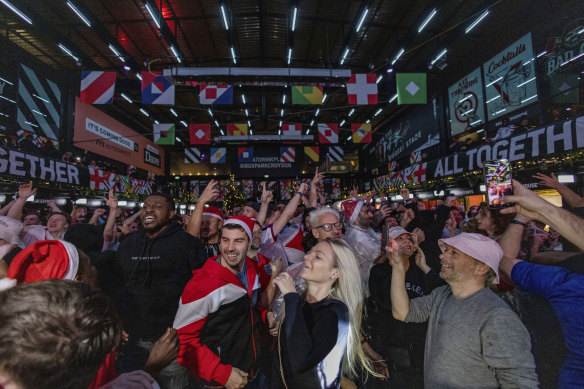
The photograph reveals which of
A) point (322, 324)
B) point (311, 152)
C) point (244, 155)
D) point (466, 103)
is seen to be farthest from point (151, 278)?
point (466, 103)

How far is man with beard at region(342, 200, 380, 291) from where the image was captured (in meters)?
3.30

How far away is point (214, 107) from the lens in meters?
16.2

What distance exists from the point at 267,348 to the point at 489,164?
10.2ft

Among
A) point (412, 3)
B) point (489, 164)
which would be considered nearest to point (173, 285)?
point (489, 164)

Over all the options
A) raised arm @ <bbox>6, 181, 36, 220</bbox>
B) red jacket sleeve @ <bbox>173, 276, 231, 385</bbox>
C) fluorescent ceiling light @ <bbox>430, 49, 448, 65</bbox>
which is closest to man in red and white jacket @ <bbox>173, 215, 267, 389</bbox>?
red jacket sleeve @ <bbox>173, 276, 231, 385</bbox>

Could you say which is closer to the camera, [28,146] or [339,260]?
[339,260]

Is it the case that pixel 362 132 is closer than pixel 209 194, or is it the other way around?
pixel 209 194

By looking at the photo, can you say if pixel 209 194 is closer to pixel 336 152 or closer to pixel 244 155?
pixel 244 155

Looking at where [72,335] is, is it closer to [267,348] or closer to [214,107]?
[267,348]

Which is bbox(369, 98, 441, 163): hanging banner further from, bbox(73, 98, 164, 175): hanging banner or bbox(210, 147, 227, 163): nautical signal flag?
bbox(73, 98, 164, 175): hanging banner

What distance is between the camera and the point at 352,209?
4.07m

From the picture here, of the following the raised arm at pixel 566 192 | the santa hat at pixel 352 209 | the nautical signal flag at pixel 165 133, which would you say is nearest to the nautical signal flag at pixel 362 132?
the nautical signal flag at pixel 165 133

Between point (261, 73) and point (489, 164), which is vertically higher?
point (261, 73)

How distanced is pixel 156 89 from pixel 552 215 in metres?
8.39
